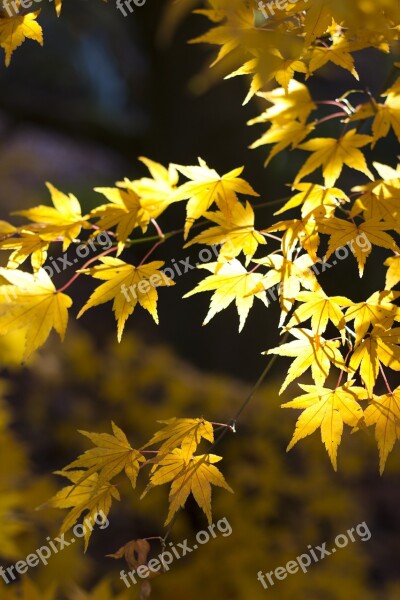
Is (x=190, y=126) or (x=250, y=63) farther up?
(x=250, y=63)

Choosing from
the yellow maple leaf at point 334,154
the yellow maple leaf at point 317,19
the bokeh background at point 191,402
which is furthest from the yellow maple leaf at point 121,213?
the bokeh background at point 191,402

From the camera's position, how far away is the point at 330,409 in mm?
950

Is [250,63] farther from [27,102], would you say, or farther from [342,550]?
[27,102]

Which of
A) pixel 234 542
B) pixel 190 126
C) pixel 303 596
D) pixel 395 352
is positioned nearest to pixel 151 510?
pixel 234 542

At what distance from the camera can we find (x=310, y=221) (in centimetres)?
95

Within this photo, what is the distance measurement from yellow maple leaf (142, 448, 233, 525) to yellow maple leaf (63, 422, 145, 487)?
34 mm

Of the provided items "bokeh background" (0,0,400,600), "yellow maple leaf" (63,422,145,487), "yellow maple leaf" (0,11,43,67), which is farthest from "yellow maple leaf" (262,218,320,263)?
"bokeh background" (0,0,400,600)

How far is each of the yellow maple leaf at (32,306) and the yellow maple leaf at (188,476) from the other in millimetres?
234

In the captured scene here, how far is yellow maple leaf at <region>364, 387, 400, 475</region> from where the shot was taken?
3.01ft

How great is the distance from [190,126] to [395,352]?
2848 mm

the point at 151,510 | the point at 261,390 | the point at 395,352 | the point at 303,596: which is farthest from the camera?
the point at 261,390

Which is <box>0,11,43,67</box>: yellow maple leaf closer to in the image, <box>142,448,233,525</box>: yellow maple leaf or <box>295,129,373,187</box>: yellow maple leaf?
<box>295,129,373,187</box>: yellow maple leaf

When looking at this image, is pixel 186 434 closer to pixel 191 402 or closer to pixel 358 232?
pixel 358 232

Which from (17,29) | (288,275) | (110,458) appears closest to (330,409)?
(288,275)
